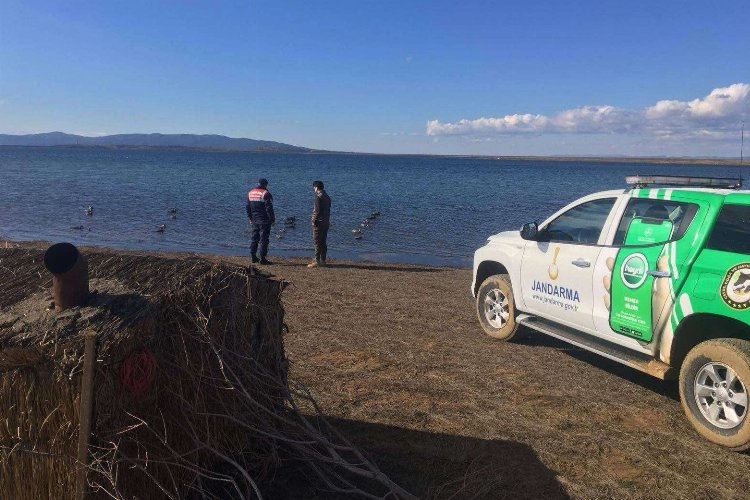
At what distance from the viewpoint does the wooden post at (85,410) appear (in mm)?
3039

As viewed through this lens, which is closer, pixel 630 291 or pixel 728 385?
pixel 728 385

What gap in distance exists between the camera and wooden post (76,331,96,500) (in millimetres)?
3039

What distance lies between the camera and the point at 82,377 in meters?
3.09

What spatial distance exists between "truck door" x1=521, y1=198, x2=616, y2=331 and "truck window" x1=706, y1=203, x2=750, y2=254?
132cm

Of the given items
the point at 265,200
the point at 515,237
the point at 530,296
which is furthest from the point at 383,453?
the point at 265,200

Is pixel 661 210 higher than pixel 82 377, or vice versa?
pixel 661 210

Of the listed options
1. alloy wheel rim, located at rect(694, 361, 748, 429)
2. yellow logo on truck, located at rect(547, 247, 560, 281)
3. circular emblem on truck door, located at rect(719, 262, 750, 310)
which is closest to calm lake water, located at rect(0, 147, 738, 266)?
yellow logo on truck, located at rect(547, 247, 560, 281)

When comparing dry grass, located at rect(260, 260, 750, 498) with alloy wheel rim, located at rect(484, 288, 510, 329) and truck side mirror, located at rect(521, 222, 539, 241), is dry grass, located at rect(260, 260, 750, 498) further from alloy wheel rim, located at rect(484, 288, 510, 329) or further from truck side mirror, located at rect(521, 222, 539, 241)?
truck side mirror, located at rect(521, 222, 539, 241)

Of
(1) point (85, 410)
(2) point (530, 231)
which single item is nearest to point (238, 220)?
(2) point (530, 231)

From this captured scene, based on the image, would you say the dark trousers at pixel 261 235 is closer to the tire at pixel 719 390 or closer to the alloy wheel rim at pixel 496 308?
the alloy wheel rim at pixel 496 308

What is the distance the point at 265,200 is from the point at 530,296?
745 centimetres

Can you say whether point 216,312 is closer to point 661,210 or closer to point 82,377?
point 82,377

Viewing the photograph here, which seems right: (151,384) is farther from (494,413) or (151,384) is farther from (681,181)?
(681,181)

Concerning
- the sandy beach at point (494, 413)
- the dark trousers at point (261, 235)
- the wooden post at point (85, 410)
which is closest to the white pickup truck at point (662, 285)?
the sandy beach at point (494, 413)
